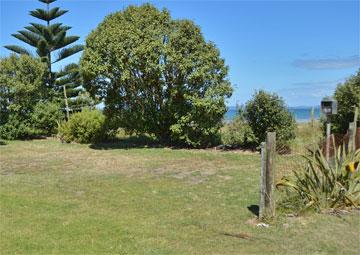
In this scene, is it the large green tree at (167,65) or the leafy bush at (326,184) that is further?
the large green tree at (167,65)

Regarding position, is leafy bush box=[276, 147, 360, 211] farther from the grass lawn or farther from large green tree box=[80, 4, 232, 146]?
large green tree box=[80, 4, 232, 146]

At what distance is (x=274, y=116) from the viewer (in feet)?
40.2

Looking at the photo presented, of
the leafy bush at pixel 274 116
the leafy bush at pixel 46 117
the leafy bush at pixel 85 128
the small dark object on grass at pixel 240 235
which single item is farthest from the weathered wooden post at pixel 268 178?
the leafy bush at pixel 46 117

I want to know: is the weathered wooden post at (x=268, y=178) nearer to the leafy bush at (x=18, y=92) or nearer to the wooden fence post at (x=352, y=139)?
the wooden fence post at (x=352, y=139)

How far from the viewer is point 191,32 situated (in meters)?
13.3

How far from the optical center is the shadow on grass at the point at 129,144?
45.8 ft

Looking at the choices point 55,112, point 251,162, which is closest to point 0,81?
point 55,112

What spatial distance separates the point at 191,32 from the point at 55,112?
24.2 ft

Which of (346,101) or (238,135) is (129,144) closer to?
(238,135)

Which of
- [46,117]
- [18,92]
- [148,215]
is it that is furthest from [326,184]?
[46,117]

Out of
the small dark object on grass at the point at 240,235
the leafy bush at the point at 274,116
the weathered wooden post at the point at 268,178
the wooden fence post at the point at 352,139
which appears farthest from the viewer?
the leafy bush at the point at 274,116

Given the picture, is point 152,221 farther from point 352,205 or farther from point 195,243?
point 352,205

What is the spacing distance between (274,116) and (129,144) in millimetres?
4994

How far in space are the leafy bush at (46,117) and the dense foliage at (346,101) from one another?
10494 millimetres
